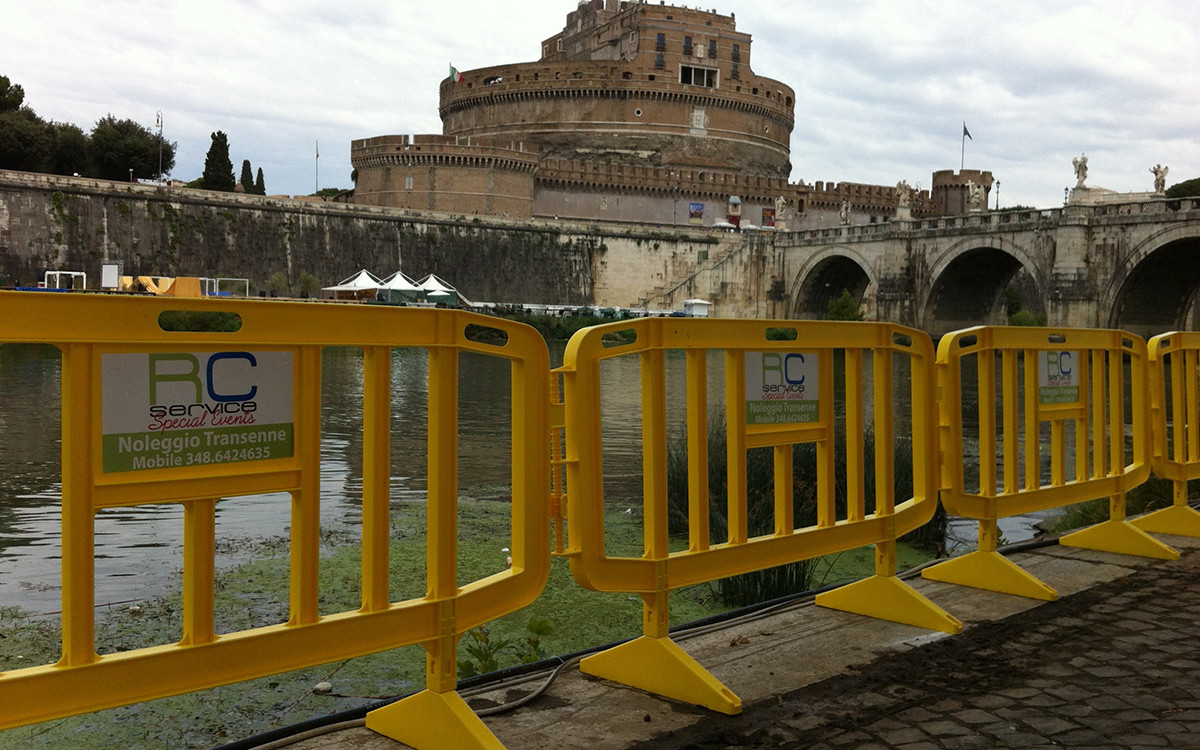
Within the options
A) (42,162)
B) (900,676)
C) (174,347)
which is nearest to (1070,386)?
(900,676)

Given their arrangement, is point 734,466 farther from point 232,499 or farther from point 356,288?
point 356,288

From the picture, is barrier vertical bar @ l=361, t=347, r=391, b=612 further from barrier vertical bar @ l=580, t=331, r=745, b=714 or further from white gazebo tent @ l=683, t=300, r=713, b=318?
white gazebo tent @ l=683, t=300, r=713, b=318

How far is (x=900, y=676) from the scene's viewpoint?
3.25 meters

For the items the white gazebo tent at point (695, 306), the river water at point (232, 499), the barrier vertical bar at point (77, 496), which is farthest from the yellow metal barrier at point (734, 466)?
the white gazebo tent at point (695, 306)

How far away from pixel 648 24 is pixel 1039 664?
53281 millimetres

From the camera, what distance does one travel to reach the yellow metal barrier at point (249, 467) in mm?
2082

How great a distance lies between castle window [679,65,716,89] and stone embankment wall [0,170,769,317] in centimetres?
1301

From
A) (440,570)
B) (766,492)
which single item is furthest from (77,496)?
(766,492)

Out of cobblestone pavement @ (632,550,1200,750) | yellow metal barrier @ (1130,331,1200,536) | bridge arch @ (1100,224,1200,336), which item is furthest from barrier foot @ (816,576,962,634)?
bridge arch @ (1100,224,1200,336)

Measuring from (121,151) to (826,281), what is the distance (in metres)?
28.6

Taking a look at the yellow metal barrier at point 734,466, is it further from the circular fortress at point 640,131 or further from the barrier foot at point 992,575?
the circular fortress at point 640,131

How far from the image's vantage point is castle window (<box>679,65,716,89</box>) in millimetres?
54438

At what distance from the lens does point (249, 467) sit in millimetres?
2334

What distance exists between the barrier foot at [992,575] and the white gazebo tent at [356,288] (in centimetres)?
2919
